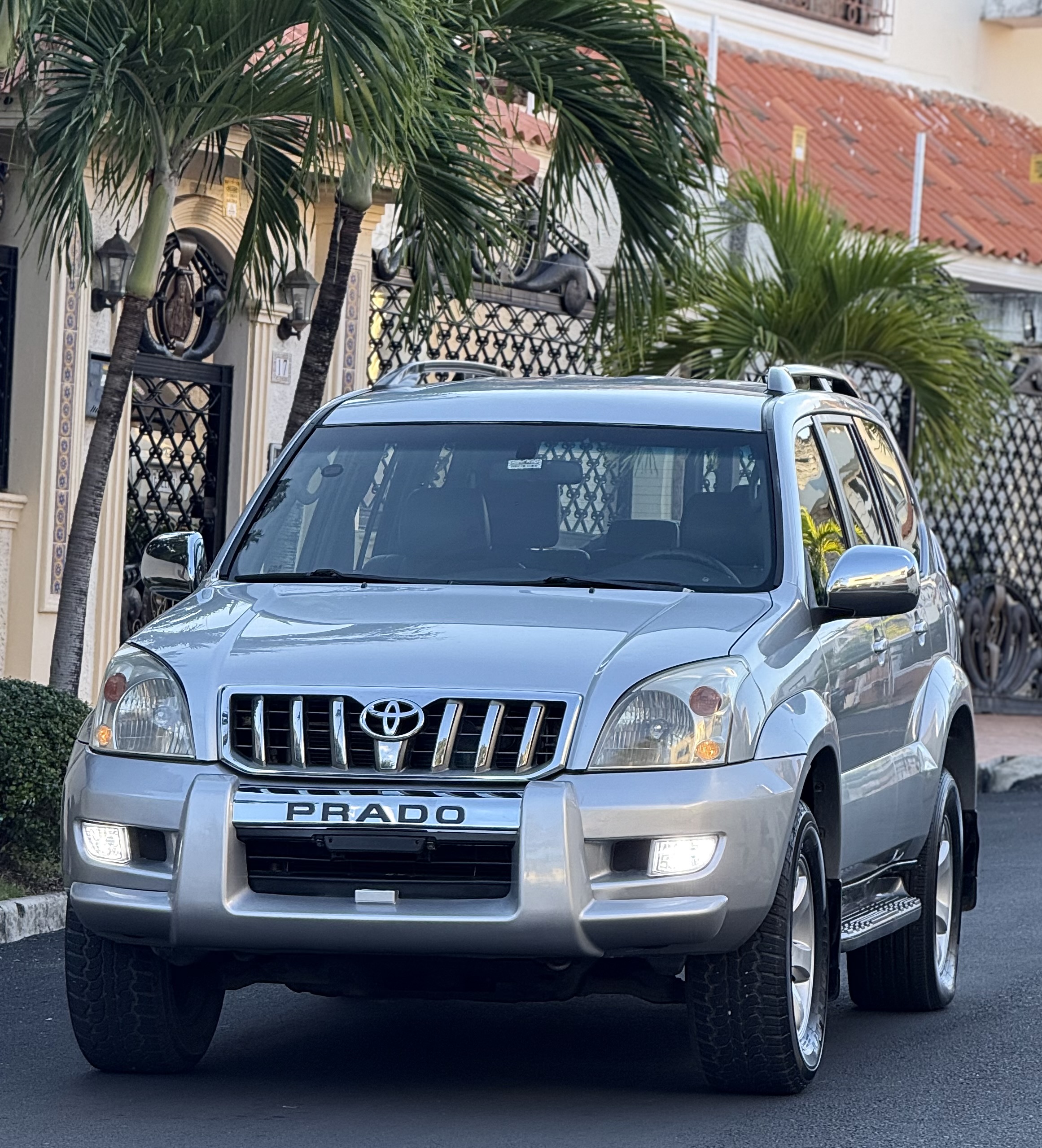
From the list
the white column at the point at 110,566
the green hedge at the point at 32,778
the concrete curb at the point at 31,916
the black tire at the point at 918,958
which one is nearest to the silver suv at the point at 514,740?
the black tire at the point at 918,958

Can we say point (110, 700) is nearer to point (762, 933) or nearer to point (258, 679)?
point (258, 679)

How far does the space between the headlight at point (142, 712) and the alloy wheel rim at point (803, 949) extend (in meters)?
1.57

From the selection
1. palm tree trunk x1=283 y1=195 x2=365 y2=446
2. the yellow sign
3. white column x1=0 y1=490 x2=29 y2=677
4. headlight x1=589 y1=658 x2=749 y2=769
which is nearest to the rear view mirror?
headlight x1=589 y1=658 x2=749 y2=769

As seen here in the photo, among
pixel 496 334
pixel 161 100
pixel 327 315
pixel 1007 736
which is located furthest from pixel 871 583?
pixel 1007 736

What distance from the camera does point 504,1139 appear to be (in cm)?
554

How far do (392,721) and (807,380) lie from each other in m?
2.99

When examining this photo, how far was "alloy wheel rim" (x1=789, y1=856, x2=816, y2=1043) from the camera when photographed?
6.00 metres

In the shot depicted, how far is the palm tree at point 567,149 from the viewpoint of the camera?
461 inches

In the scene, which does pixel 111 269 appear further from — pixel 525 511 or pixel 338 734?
pixel 338 734

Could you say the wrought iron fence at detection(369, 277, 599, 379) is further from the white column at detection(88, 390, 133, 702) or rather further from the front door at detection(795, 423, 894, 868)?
the front door at detection(795, 423, 894, 868)

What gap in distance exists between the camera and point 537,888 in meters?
5.44

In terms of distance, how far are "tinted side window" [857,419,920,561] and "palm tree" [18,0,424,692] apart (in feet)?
8.69

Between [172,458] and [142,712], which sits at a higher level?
[142,712]

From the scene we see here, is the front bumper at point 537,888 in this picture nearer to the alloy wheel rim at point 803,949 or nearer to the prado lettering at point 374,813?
the prado lettering at point 374,813
